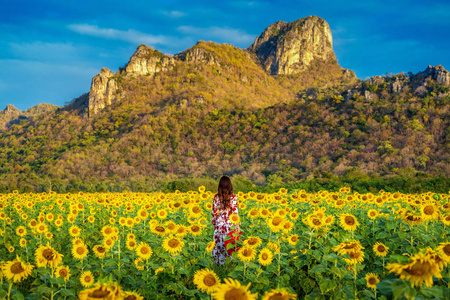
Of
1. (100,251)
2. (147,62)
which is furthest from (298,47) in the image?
(100,251)

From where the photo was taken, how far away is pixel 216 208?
5.87 m

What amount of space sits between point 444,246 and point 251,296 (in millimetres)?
1892

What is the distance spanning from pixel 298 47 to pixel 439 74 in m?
134

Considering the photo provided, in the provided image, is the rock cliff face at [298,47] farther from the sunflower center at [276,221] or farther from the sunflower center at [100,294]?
the sunflower center at [100,294]

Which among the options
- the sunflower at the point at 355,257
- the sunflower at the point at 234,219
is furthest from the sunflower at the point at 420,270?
the sunflower at the point at 234,219

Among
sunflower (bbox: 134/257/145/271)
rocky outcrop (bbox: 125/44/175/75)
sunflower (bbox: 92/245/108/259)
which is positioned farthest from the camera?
rocky outcrop (bbox: 125/44/175/75)

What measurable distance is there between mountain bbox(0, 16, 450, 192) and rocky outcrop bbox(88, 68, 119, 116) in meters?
0.36

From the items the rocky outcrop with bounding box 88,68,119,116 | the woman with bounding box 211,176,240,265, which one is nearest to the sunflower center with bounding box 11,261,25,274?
the woman with bounding box 211,176,240,265

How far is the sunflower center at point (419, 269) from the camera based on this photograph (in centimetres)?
174

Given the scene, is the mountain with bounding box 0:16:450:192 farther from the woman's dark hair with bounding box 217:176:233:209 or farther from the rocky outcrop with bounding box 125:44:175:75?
the woman's dark hair with bounding box 217:176:233:209

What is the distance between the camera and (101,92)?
113188 mm

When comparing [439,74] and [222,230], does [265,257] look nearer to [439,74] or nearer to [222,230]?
[222,230]

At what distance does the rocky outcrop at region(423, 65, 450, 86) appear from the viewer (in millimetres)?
52469

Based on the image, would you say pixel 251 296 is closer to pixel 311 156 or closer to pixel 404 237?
pixel 404 237
